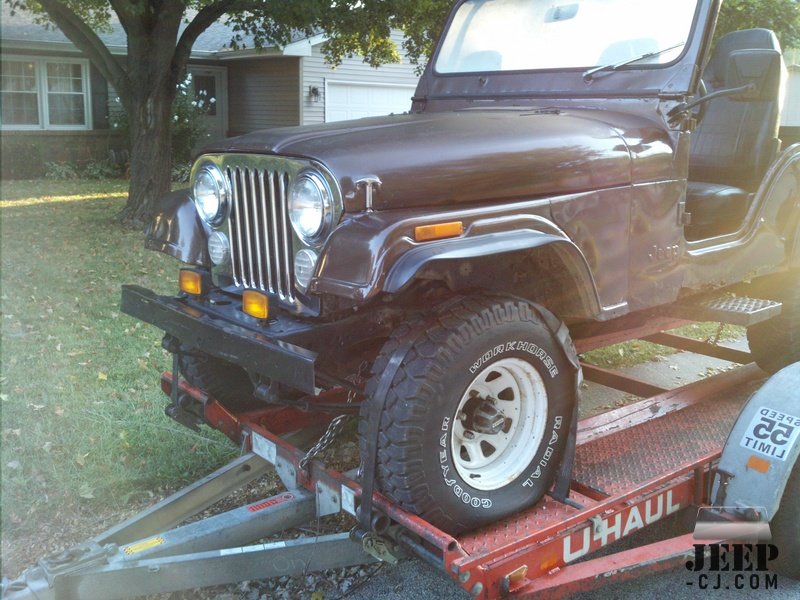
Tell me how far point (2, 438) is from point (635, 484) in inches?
134

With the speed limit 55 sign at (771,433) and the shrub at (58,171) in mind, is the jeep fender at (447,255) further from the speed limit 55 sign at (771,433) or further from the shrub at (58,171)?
the shrub at (58,171)

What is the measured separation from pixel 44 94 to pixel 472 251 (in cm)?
1960

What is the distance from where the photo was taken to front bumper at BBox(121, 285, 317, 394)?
2627 mm

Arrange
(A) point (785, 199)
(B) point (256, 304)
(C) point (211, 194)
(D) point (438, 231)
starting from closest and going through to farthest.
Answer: (D) point (438, 231) < (B) point (256, 304) < (C) point (211, 194) < (A) point (785, 199)

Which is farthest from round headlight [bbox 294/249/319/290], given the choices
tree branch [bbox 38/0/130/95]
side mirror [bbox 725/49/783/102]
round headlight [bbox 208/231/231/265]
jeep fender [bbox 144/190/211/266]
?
tree branch [bbox 38/0/130/95]

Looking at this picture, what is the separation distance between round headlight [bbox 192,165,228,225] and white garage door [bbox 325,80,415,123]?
17383mm

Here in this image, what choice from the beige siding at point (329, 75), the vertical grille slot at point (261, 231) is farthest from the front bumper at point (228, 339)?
the beige siding at point (329, 75)

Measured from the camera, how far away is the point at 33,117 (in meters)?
19.5

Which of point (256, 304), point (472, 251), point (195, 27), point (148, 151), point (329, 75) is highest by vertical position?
point (329, 75)

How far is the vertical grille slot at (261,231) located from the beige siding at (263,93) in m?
17.7

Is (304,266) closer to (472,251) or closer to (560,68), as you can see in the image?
(472,251)

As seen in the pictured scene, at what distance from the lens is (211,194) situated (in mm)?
3289

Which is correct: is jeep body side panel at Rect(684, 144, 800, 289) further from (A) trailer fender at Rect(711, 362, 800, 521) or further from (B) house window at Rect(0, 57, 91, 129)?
(B) house window at Rect(0, 57, 91, 129)

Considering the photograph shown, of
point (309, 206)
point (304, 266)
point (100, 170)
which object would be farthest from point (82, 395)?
point (100, 170)
